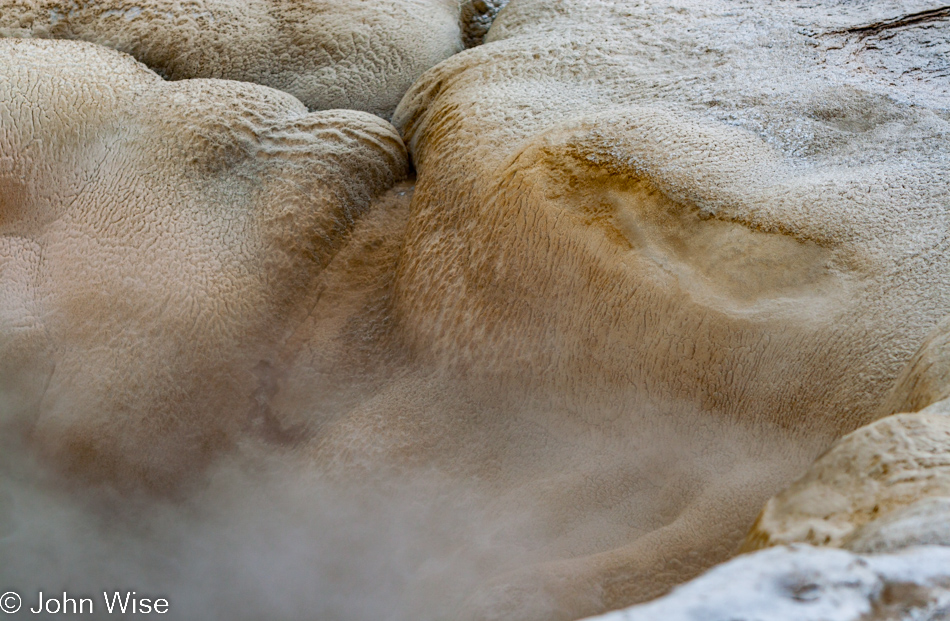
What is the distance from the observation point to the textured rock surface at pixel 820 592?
458 millimetres

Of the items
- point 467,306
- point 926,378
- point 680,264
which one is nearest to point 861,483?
point 926,378

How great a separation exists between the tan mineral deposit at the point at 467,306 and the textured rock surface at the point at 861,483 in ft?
0.51

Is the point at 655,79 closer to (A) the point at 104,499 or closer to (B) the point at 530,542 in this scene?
(B) the point at 530,542

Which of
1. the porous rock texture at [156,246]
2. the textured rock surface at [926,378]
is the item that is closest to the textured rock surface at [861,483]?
the textured rock surface at [926,378]

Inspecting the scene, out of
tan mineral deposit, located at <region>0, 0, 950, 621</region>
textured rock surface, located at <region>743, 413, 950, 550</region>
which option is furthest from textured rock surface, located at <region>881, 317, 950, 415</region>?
textured rock surface, located at <region>743, 413, 950, 550</region>

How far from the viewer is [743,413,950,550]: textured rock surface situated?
1.80 ft

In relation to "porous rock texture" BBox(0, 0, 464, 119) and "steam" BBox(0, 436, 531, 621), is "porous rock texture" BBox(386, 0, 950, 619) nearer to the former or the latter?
"steam" BBox(0, 436, 531, 621)

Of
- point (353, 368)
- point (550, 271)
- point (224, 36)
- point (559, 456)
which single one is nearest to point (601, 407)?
point (559, 456)

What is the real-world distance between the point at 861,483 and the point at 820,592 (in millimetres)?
136

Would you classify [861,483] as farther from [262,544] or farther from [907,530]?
[262,544]

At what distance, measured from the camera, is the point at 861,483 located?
1.89 feet

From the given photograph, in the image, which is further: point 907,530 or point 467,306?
point 467,306

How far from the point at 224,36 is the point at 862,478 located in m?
1.35

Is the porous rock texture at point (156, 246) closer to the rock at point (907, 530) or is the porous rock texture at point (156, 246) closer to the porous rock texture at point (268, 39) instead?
the porous rock texture at point (268, 39)
